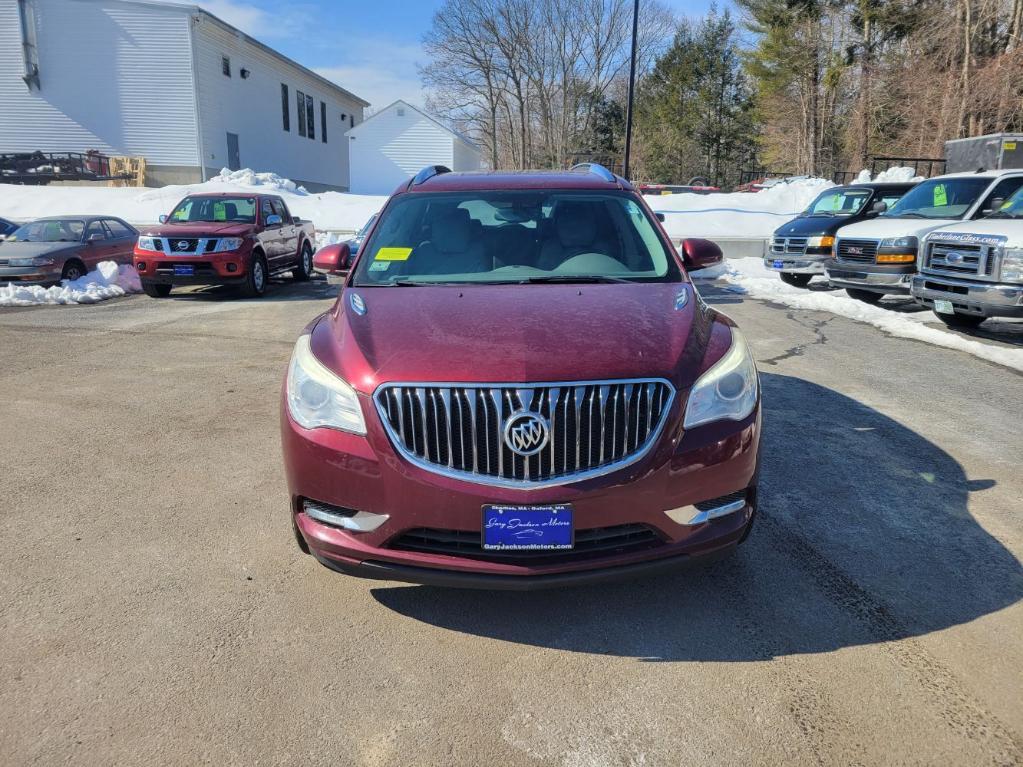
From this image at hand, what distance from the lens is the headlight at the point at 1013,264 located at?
26.0ft

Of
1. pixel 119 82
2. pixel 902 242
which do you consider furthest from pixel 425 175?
pixel 119 82

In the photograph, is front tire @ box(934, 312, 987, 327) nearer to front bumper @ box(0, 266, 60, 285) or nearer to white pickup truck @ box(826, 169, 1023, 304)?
white pickup truck @ box(826, 169, 1023, 304)

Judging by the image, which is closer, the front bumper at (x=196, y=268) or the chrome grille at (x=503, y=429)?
the chrome grille at (x=503, y=429)

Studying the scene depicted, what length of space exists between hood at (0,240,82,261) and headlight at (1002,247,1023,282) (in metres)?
13.9

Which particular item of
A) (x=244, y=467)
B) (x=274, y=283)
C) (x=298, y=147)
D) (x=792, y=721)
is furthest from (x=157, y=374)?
(x=298, y=147)

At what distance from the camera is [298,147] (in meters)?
40.2

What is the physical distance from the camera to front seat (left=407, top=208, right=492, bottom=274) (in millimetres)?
4027

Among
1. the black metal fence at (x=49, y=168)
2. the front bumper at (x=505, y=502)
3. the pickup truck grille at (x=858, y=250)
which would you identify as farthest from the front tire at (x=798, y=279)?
the black metal fence at (x=49, y=168)

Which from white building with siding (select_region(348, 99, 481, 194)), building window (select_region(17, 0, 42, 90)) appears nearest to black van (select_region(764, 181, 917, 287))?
building window (select_region(17, 0, 42, 90))

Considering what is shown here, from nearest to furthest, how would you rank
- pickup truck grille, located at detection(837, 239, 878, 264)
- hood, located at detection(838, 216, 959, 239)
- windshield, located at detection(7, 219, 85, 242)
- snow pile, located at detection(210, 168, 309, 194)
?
hood, located at detection(838, 216, 959, 239) → pickup truck grille, located at detection(837, 239, 878, 264) → windshield, located at detection(7, 219, 85, 242) → snow pile, located at detection(210, 168, 309, 194)

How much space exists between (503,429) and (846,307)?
1004 centimetres

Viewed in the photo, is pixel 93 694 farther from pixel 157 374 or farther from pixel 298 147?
pixel 298 147

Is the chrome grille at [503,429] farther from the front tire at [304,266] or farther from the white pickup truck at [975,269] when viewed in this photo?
the front tire at [304,266]

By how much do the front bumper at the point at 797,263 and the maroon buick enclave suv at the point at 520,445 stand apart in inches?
441
